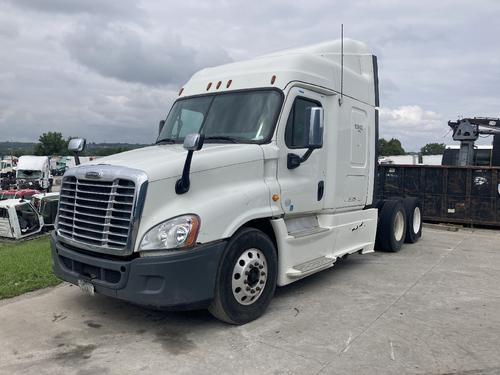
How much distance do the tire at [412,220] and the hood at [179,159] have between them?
5.73 m

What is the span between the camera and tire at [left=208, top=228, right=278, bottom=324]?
479 cm

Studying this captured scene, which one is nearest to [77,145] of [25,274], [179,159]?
[179,159]

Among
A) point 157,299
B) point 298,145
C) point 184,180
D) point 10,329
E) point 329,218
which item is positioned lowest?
point 10,329

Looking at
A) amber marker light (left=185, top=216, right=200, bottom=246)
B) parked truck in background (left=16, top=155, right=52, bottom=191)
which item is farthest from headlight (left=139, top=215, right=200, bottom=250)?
parked truck in background (left=16, top=155, right=52, bottom=191)

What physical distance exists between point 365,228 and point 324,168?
1.75 meters

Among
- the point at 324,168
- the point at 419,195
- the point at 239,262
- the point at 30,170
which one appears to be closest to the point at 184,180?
the point at 239,262

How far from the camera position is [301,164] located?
5.89 metres

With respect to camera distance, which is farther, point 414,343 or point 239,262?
point 239,262

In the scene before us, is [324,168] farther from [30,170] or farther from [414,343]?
[30,170]

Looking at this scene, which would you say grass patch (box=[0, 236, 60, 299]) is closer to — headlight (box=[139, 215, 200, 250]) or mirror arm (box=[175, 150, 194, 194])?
headlight (box=[139, 215, 200, 250])

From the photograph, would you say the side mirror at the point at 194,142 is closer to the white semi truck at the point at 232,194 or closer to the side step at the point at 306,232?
the white semi truck at the point at 232,194

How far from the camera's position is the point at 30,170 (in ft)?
111

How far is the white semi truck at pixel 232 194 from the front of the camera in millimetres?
4469

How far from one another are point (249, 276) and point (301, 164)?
1608mm
